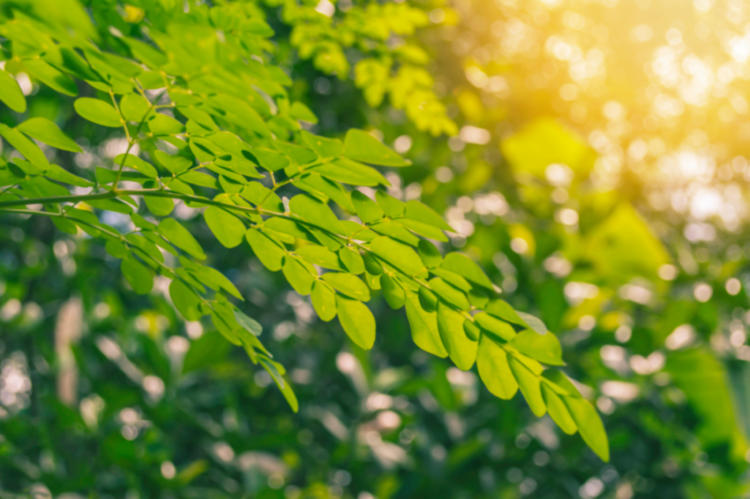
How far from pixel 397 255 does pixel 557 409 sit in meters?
0.14

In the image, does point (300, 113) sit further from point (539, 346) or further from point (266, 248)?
point (539, 346)

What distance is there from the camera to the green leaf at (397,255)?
1.30ft

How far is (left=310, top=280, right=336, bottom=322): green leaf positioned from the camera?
1.38 feet

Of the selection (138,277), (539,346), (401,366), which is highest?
(539,346)

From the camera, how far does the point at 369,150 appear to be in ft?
1.26

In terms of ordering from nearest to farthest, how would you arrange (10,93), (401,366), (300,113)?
(10,93) < (300,113) < (401,366)

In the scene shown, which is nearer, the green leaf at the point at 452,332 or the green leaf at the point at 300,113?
the green leaf at the point at 452,332

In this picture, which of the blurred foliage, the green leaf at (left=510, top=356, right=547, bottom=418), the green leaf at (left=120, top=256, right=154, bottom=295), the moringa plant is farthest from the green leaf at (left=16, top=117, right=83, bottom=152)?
the blurred foliage

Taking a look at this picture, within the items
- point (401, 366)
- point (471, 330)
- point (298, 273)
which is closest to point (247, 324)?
point (298, 273)

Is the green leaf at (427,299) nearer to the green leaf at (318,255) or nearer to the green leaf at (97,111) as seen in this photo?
the green leaf at (318,255)

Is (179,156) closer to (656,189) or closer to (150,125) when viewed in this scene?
(150,125)

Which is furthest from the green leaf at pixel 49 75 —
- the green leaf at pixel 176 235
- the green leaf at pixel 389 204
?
the green leaf at pixel 389 204

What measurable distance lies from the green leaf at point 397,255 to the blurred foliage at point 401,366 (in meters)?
0.66

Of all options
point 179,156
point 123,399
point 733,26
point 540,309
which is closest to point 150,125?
point 179,156
